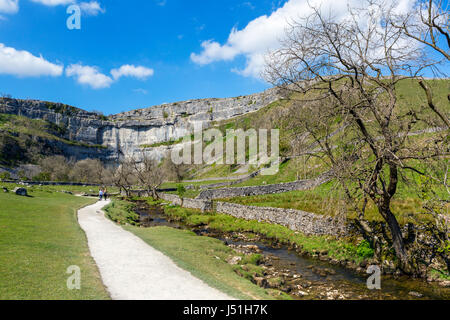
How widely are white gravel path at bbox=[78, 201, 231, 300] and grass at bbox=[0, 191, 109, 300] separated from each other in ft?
1.56

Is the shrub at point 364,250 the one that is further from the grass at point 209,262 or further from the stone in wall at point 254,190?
the stone in wall at point 254,190

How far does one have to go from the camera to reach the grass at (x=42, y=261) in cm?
786

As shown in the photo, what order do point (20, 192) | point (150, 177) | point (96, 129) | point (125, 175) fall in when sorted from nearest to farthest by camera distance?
1. point (20, 192)
2. point (150, 177)
3. point (125, 175)
4. point (96, 129)

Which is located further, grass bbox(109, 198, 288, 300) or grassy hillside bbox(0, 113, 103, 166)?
grassy hillside bbox(0, 113, 103, 166)

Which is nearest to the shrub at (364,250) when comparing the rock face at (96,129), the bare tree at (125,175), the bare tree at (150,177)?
the bare tree at (150,177)

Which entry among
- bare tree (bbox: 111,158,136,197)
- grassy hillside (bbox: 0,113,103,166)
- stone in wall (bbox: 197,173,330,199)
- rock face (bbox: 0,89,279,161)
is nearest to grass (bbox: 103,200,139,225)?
stone in wall (bbox: 197,173,330,199)

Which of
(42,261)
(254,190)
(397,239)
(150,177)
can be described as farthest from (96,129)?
(397,239)

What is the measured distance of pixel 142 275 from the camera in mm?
9906

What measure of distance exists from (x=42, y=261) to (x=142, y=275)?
4.26 m

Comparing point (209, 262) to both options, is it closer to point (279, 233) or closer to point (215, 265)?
point (215, 265)

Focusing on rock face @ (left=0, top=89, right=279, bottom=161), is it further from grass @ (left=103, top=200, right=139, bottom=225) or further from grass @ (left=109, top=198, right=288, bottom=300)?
grass @ (left=109, top=198, right=288, bottom=300)

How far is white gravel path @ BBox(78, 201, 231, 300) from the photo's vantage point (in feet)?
27.1

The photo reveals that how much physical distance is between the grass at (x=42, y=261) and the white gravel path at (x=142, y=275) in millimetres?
475
